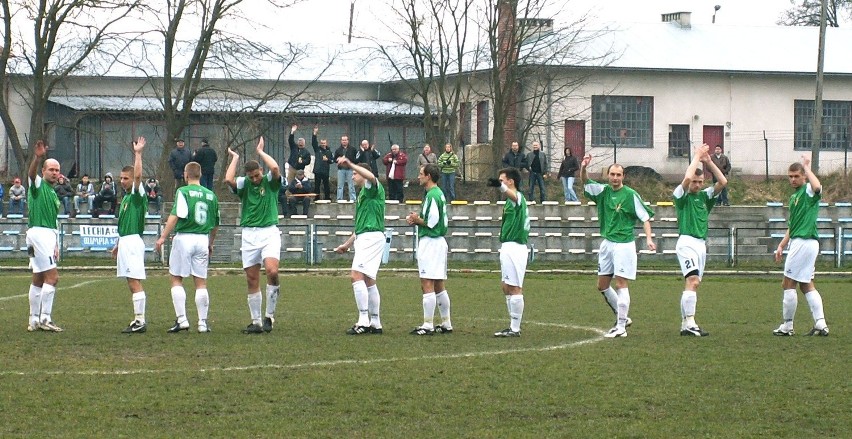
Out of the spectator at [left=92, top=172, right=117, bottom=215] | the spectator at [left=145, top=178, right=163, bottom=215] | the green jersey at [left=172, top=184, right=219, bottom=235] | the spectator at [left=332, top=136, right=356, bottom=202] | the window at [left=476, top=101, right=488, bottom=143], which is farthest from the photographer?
the window at [left=476, top=101, right=488, bottom=143]

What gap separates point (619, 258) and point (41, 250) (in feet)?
23.2

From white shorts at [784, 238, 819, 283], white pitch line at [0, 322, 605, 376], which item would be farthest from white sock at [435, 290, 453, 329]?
white shorts at [784, 238, 819, 283]

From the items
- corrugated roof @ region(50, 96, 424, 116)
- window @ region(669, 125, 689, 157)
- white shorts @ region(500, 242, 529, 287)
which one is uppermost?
corrugated roof @ region(50, 96, 424, 116)

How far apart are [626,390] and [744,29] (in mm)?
47665

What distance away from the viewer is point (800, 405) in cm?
994

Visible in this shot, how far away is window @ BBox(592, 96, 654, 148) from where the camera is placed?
1954 inches

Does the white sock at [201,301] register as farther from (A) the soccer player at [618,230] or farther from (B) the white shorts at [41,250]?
(A) the soccer player at [618,230]

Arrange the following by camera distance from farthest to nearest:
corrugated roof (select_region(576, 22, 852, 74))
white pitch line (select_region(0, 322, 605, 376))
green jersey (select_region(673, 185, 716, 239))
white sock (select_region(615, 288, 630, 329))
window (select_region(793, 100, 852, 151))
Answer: window (select_region(793, 100, 852, 151)), corrugated roof (select_region(576, 22, 852, 74)), green jersey (select_region(673, 185, 716, 239)), white sock (select_region(615, 288, 630, 329)), white pitch line (select_region(0, 322, 605, 376))

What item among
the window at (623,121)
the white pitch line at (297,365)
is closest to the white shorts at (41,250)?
the white pitch line at (297,365)

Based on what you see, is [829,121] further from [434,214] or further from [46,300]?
[46,300]

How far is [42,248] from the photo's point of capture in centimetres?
1506

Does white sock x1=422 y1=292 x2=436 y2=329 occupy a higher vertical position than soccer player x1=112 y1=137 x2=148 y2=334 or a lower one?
lower

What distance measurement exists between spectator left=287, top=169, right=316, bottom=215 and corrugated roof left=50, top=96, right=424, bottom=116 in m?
11.9

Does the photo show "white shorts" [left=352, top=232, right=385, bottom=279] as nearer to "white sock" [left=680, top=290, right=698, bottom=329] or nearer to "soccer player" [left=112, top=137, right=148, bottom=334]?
"soccer player" [left=112, top=137, right=148, bottom=334]
